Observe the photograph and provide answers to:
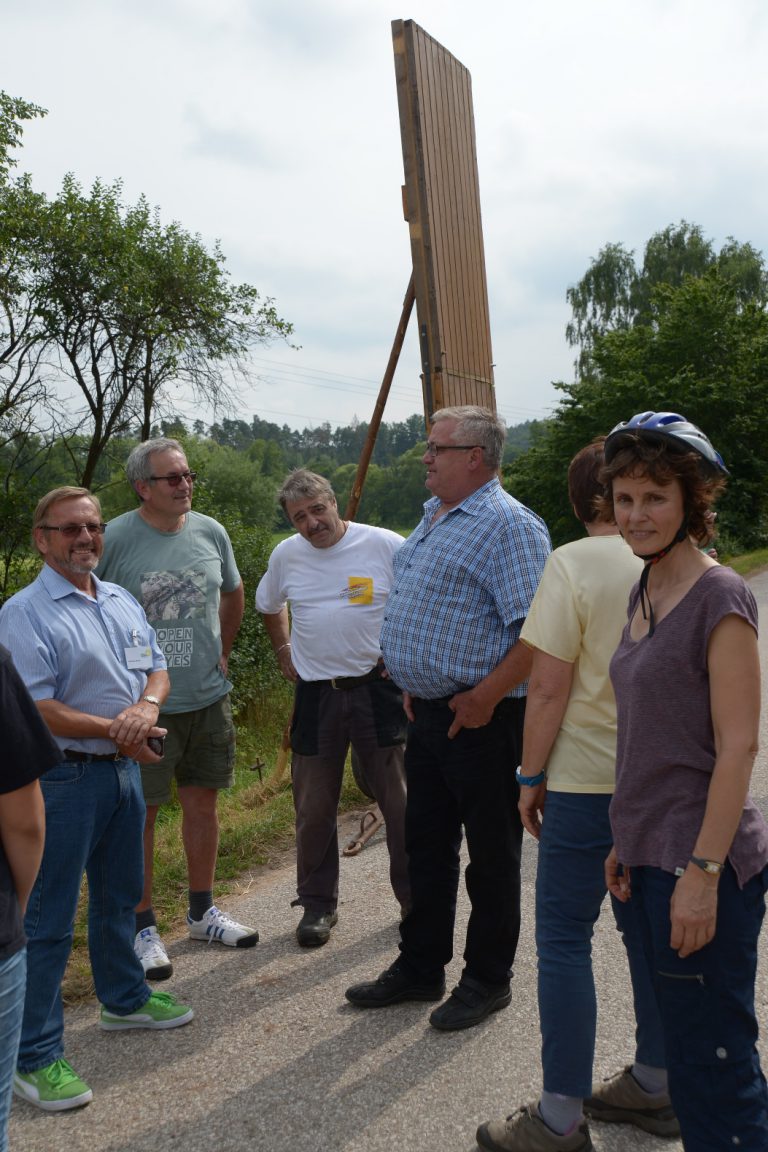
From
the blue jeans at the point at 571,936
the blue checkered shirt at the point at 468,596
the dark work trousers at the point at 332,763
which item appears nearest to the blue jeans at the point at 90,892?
the dark work trousers at the point at 332,763

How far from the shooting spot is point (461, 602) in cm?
340

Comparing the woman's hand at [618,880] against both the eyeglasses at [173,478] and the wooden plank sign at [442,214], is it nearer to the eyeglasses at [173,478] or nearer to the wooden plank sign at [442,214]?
the eyeglasses at [173,478]

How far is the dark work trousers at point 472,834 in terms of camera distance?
11.2 ft

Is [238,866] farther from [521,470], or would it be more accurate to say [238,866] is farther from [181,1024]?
[521,470]

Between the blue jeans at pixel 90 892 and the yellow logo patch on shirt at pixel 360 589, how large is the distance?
126 cm

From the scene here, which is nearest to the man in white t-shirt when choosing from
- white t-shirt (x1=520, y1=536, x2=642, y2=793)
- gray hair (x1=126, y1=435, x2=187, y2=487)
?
gray hair (x1=126, y1=435, x2=187, y2=487)

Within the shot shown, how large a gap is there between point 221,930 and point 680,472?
291 cm

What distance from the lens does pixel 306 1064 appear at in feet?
10.3

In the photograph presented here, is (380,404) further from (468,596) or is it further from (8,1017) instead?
(8,1017)

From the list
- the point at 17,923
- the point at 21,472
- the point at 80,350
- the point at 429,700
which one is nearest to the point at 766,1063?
the point at 429,700

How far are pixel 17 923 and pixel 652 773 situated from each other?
51.3 inches

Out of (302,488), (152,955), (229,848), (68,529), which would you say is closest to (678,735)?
(68,529)

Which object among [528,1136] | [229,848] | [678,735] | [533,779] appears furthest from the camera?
[229,848]

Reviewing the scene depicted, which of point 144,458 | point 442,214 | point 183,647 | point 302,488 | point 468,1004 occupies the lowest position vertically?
point 468,1004
